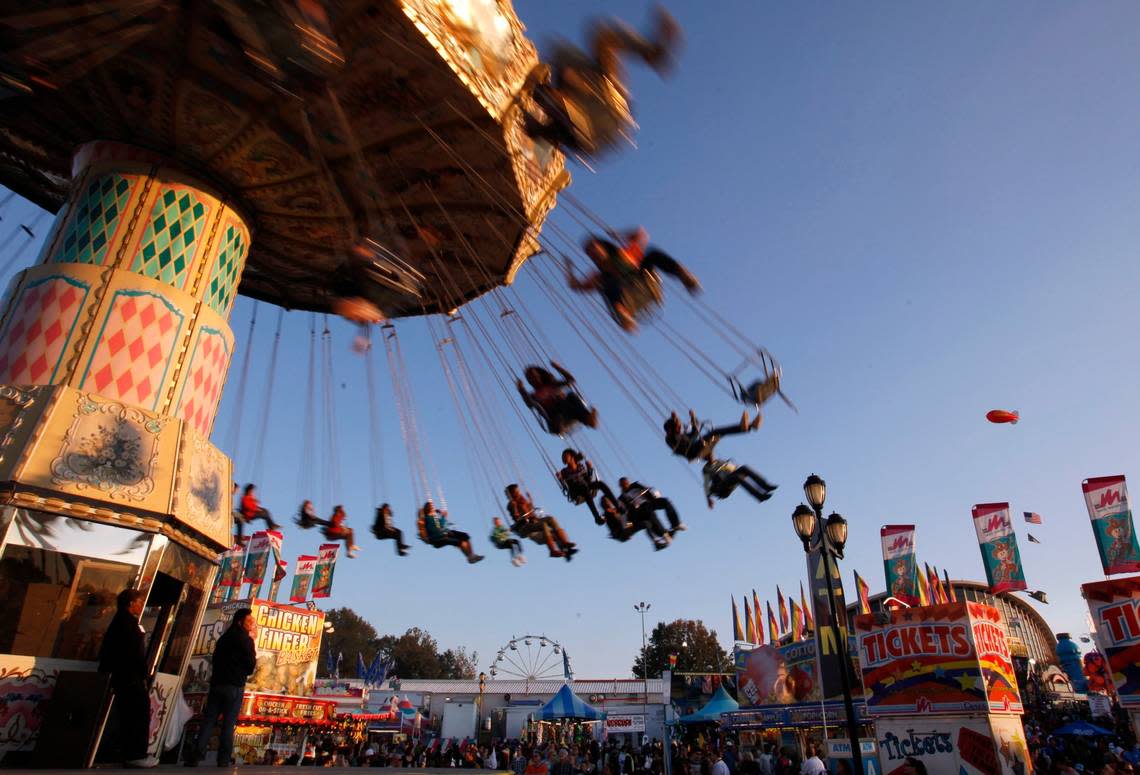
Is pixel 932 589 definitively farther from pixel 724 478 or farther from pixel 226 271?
pixel 226 271

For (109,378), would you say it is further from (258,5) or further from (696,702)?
(696,702)

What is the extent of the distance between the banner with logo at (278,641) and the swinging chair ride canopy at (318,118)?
797 inches

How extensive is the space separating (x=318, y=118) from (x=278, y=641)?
1015 inches

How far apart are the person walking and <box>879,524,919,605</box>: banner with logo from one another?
Answer: 26.7 m

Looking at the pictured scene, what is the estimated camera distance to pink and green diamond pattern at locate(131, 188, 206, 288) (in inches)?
342

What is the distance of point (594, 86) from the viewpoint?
9.00m

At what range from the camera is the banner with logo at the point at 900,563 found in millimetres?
26484

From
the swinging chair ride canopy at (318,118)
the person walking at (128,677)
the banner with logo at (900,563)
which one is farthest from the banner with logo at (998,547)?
the person walking at (128,677)

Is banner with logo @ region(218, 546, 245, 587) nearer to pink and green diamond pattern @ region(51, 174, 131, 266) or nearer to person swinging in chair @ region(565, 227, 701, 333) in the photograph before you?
pink and green diamond pattern @ region(51, 174, 131, 266)

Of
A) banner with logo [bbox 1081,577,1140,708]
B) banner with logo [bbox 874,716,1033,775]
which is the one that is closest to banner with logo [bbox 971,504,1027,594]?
banner with logo [bbox 1081,577,1140,708]

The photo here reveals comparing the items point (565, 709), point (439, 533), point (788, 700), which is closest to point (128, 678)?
point (439, 533)

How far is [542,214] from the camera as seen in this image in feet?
34.7

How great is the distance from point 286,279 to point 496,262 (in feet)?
13.1

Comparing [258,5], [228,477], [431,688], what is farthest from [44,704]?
[431,688]
